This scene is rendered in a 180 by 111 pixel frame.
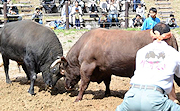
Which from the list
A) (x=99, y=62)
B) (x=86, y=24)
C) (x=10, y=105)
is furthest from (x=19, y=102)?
(x=86, y=24)

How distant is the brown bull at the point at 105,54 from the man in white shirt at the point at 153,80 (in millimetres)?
2272

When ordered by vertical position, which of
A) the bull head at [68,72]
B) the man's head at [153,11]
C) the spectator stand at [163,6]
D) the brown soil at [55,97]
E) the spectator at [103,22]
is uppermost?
the man's head at [153,11]

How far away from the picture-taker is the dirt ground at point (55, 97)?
6445 mm

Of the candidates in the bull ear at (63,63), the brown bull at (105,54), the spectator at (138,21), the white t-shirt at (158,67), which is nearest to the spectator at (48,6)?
the spectator at (138,21)

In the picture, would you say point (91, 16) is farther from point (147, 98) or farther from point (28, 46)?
point (147, 98)

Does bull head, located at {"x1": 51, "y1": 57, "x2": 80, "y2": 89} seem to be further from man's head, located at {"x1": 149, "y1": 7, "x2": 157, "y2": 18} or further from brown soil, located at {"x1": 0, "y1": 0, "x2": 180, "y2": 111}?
man's head, located at {"x1": 149, "y1": 7, "x2": 157, "y2": 18}

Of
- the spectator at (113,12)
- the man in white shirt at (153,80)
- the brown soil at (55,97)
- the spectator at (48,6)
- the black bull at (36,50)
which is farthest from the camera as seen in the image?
the spectator at (48,6)

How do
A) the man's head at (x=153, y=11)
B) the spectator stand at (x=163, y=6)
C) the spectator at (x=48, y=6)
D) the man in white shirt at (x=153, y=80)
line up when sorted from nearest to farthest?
the man in white shirt at (x=153, y=80) → the man's head at (x=153, y=11) → the spectator at (x=48, y=6) → the spectator stand at (x=163, y=6)

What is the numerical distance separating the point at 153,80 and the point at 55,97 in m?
4.46

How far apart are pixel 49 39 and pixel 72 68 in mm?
1171

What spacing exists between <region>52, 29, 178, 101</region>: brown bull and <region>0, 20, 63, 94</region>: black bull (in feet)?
1.99

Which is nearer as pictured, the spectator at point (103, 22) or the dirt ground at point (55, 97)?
the dirt ground at point (55, 97)

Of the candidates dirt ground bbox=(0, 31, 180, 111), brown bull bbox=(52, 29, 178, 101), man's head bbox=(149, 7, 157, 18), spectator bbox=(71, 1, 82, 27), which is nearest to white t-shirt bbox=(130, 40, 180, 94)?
brown bull bbox=(52, 29, 178, 101)

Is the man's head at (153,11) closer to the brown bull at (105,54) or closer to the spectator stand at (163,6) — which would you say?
the brown bull at (105,54)
